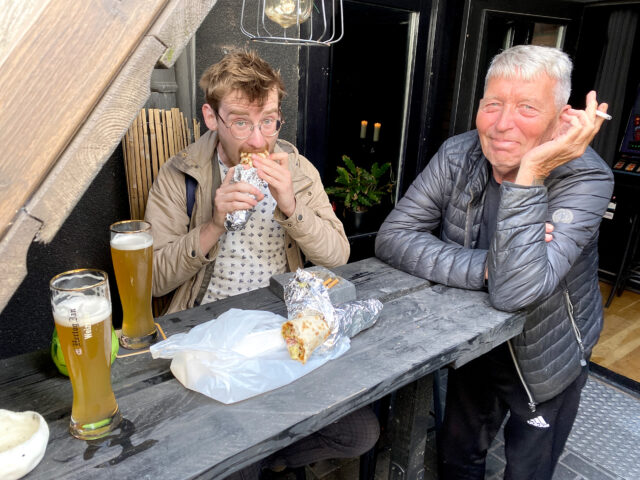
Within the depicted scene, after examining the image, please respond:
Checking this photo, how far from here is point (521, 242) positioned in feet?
5.32

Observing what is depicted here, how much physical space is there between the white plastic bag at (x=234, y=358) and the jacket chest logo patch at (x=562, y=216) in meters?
1.02

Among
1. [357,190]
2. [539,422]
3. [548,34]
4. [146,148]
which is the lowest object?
[539,422]

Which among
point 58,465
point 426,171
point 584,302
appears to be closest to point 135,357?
point 58,465

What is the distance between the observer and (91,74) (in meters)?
0.64

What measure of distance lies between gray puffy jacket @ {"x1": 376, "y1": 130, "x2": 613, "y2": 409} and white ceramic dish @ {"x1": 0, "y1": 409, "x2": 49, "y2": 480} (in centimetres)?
137

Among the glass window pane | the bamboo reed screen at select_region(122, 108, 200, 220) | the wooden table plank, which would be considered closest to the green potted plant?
the glass window pane

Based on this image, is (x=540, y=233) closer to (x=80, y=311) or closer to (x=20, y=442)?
(x=80, y=311)

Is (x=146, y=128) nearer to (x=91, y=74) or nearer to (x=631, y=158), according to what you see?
(x=91, y=74)

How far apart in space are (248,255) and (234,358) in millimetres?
1173

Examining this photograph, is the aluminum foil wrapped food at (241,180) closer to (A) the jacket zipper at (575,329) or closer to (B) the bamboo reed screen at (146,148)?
(B) the bamboo reed screen at (146,148)

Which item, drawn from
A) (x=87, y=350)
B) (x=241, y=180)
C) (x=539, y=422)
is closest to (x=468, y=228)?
(x=539, y=422)

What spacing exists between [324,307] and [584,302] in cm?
120

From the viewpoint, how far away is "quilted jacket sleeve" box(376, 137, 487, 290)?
1806 millimetres

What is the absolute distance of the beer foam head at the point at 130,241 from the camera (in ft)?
4.17
